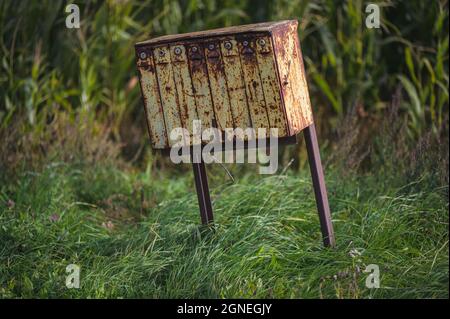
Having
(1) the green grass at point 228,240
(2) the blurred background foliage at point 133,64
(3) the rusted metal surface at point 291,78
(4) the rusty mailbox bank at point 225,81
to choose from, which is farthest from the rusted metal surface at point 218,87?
(2) the blurred background foliage at point 133,64

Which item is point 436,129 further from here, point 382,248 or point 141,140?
point 141,140

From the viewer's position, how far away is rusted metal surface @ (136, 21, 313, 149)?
10.6ft

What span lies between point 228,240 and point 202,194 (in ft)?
0.81

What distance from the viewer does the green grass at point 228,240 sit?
3.28 m

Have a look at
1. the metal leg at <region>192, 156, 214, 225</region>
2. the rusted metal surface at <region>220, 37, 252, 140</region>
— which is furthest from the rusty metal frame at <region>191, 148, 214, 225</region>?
the rusted metal surface at <region>220, 37, 252, 140</region>

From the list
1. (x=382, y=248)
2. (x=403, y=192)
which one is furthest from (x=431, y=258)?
(x=403, y=192)

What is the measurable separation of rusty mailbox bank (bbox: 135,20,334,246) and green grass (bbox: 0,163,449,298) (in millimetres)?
279

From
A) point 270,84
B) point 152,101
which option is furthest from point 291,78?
point 152,101

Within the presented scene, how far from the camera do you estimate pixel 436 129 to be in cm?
468

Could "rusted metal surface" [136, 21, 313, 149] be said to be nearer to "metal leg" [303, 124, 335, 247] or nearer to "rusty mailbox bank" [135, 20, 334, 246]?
"rusty mailbox bank" [135, 20, 334, 246]

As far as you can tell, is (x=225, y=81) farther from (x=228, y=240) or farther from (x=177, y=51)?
(x=228, y=240)

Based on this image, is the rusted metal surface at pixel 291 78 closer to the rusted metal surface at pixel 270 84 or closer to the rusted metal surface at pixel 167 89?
the rusted metal surface at pixel 270 84

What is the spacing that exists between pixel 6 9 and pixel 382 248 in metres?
2.98

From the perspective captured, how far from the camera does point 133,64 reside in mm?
5672
